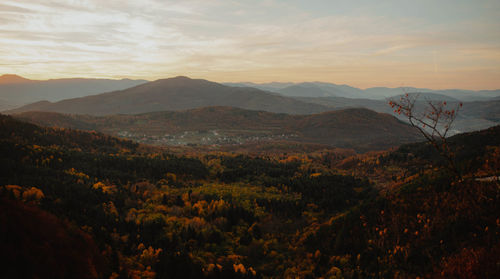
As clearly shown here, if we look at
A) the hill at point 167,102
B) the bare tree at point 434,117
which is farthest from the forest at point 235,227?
the hill at point 167,102

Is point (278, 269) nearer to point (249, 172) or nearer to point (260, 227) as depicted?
point (260, 227)

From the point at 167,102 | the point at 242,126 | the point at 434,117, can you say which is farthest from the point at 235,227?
the point at 167,102

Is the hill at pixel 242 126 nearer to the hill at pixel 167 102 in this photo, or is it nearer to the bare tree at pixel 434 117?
the bare tree at pixel 434 117

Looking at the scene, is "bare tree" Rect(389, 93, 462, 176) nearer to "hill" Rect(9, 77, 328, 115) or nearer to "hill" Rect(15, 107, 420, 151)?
"hill" Rect(15, 107, 420, 151)

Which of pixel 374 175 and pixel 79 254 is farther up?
pixel 79 254

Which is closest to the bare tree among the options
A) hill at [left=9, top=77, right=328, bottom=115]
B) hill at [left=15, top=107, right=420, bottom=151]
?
hill at [left=15, top=107, right=420, bottom=151]

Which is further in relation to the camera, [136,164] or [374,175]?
[374,175]

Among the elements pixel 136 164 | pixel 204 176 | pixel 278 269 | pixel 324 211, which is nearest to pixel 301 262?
pixel 278 269
